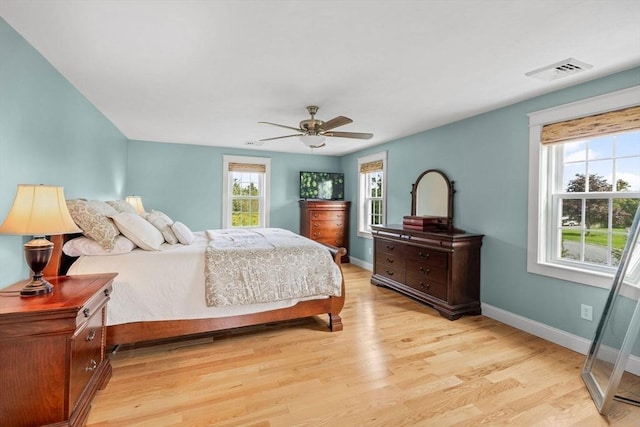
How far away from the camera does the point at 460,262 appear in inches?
132

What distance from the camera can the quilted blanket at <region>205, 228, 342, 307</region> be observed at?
253 centimetres

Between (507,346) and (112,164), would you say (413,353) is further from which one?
(112,164)

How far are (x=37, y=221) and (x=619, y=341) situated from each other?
356 centimetres

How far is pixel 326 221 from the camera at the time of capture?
19.4 feet

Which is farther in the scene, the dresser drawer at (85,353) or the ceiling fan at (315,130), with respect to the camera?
the ceiling fan at (315,130)

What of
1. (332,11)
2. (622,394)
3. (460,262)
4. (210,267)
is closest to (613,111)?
(460,262)

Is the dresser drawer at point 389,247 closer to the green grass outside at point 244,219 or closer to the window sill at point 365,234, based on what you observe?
the window sill at point 365,234

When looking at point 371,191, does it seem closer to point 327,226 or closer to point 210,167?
point 327,226

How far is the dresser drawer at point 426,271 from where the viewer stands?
11.1 ft

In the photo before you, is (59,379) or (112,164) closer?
(59,379)

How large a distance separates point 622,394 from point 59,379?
3.33m

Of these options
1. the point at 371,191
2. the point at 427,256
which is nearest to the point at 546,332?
the point at 427,256

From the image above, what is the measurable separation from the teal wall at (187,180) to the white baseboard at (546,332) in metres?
4.03

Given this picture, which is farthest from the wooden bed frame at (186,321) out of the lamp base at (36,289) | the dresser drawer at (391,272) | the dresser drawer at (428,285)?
the dresser drawer at (391,272)
